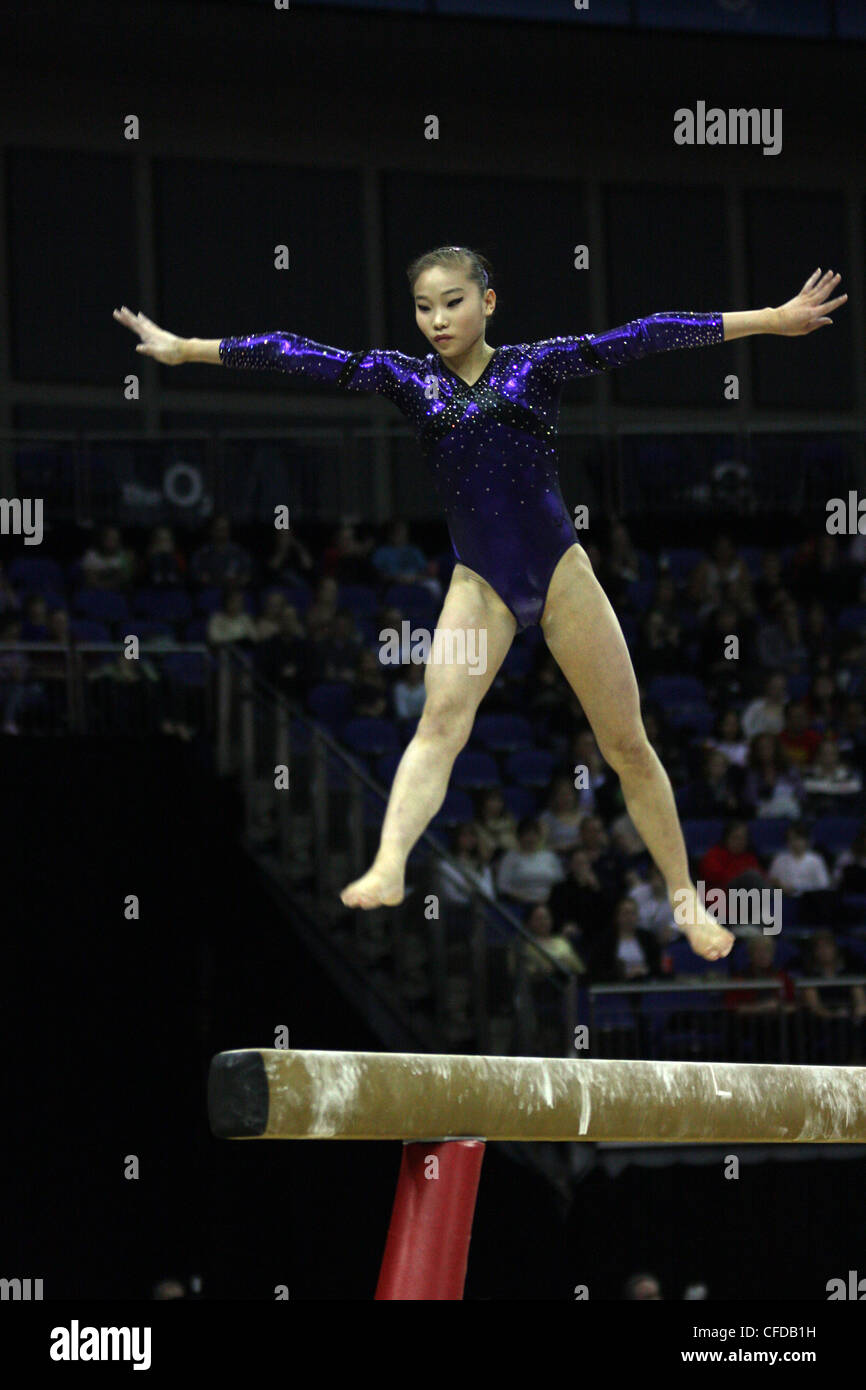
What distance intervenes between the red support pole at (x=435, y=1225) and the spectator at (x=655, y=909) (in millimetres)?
5748

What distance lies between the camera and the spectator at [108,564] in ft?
40.6

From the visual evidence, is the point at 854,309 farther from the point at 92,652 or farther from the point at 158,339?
the point at 158,339

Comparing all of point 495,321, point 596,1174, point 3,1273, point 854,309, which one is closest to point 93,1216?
point 3,1273

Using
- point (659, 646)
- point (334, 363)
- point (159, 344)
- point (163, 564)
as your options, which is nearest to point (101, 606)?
point (163, 564)

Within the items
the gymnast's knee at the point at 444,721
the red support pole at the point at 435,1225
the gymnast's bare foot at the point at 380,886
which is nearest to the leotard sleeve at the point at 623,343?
the gymnast's knee at the point at 444,721

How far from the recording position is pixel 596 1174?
916 cm

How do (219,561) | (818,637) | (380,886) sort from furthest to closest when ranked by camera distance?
1. (818,637)
2. (219,561)
3. (380,886)

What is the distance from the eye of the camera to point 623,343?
4.75 m

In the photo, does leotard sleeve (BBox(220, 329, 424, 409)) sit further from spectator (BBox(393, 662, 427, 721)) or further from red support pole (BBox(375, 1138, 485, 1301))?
spectator (BBox(393, 662, 427, 721))

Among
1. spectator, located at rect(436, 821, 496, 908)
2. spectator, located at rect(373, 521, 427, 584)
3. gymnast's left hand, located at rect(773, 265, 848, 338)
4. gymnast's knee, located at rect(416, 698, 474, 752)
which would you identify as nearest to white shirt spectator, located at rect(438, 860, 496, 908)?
spectator, located at rect(436, 821, 496, 908)

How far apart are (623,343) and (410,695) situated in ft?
21.3

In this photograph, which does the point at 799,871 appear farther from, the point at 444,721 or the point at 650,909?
the point at 444,721

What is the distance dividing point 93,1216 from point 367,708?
3032 millimetres

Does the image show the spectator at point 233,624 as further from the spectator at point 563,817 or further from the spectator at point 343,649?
the spectator at point 563,817
